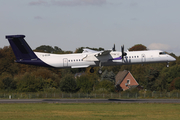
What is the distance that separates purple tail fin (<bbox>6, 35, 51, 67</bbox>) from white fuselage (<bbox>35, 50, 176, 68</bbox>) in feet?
3.12

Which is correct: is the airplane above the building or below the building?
above

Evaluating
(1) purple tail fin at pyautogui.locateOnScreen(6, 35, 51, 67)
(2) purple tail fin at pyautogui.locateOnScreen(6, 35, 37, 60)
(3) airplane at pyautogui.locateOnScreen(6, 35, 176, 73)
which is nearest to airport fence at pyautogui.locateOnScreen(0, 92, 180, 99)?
(3) airplane at pyautogui.locateOnScreen(6, 35, 176, 73)

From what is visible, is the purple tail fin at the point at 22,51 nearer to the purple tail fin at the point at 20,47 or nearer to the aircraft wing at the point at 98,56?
the purple tail fin at the point at 20,47

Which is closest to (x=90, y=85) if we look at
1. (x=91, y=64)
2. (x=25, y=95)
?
(x=25, y=95)

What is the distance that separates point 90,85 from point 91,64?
2887 centimetres

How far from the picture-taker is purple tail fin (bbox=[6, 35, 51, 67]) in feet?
154

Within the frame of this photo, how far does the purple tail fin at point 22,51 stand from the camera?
47.1m

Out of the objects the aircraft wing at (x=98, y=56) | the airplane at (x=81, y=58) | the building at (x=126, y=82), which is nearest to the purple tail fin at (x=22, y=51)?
the airplane at (x=81, y=58)

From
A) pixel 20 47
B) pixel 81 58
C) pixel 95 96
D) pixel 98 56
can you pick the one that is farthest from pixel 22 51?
pixel 95 96

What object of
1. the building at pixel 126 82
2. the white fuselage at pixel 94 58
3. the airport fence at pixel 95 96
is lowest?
the airport fence at pixel 95 96

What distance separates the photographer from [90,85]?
78.8 m

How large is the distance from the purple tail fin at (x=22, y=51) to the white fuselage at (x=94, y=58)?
950 millimetres

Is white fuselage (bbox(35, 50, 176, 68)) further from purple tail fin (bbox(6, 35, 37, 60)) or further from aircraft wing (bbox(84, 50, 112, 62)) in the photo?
purple tail fin (bbox(6, 35, 37, 60))

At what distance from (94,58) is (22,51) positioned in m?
12.1
